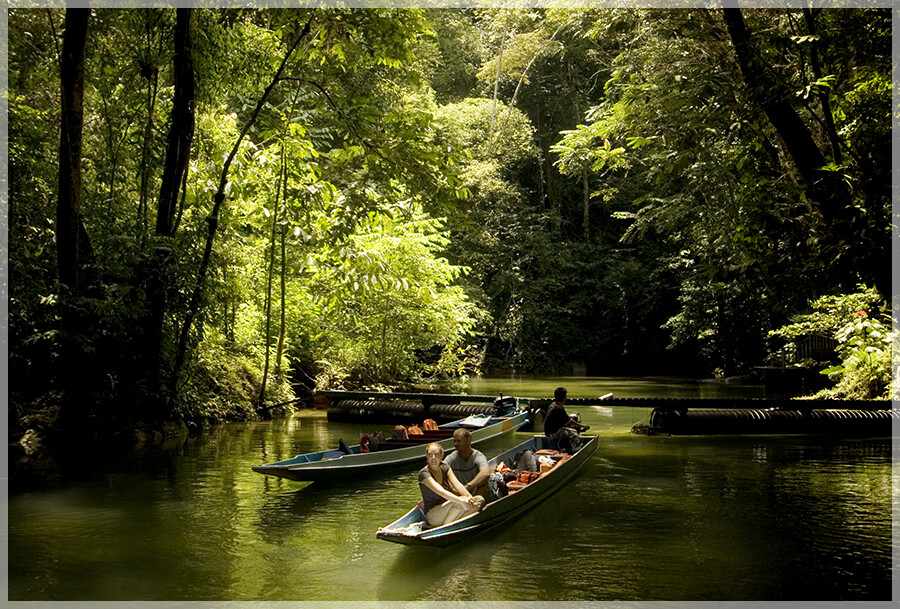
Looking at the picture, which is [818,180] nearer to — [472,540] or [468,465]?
[468,465]

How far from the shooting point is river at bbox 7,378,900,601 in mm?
6980

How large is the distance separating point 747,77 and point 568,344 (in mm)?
28706

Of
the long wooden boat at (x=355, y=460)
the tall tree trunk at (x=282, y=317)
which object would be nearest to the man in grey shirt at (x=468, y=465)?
the long wooden boat at (x=355, y=460)

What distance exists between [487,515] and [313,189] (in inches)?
450

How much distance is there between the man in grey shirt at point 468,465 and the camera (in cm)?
820

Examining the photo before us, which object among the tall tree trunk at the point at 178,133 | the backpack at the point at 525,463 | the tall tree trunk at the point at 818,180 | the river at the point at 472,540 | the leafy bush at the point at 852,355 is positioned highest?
the tall tree trunk at the point at 178,133

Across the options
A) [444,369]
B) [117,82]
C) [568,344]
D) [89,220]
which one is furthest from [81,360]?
[568,344]

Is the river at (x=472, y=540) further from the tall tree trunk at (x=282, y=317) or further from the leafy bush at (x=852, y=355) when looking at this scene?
the tall tree trunk at (x=282, y=317)

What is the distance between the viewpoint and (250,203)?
20.5 meters

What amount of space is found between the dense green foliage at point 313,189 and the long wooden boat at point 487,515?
3661mm

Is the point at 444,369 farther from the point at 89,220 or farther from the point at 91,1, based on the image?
the point at 91,1

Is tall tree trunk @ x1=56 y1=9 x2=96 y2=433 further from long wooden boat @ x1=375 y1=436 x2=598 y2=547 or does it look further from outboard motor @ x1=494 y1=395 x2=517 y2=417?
outboard motor @ x1=494 y1=395 x2=517 y2=417

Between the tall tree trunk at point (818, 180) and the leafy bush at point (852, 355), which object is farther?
the leafy bush at point (852, 355)

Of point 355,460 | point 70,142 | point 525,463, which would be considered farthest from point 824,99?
point 70,142
